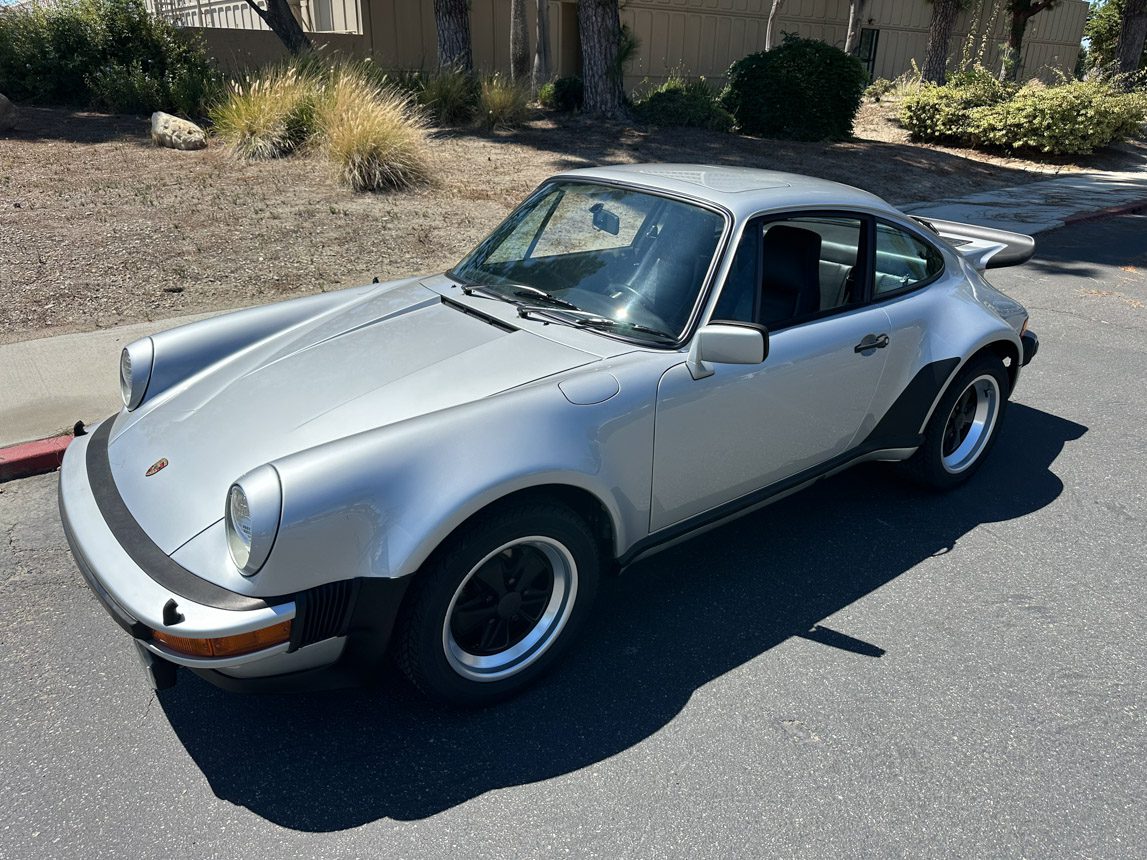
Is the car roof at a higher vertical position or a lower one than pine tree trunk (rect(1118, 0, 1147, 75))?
lower

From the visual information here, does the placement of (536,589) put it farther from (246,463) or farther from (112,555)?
(112,555)

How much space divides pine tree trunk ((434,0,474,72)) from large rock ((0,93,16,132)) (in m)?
6.58

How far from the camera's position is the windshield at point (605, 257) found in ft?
10.3

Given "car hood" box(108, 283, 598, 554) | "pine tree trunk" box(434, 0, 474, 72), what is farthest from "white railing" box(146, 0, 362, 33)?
"car hood" box(108, 283, 598, 554)

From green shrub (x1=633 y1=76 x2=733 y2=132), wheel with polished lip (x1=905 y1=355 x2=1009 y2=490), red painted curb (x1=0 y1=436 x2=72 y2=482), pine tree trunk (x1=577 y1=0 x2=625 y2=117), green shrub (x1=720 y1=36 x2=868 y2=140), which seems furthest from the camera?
green shrub (x1=720 y1=36 x2=868 y2=140)

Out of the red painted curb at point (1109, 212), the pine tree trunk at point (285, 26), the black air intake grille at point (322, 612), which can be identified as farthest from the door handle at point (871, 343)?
the pine tree trunk at point (285, 26)

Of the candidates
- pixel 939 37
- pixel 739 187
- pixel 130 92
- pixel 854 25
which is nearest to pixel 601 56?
pixel 130 92

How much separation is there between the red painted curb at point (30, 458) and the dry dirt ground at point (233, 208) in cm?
207

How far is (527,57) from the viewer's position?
19422mm

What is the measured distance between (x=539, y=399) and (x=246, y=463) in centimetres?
92

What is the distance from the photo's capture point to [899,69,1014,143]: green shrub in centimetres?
1755

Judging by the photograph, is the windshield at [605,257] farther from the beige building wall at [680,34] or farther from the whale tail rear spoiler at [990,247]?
the beige building wall at [680,34]

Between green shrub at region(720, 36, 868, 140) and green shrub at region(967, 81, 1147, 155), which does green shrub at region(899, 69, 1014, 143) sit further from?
green shrub at region(720, 36, 868, 140)

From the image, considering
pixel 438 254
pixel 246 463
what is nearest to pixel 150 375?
pixel 246 463
